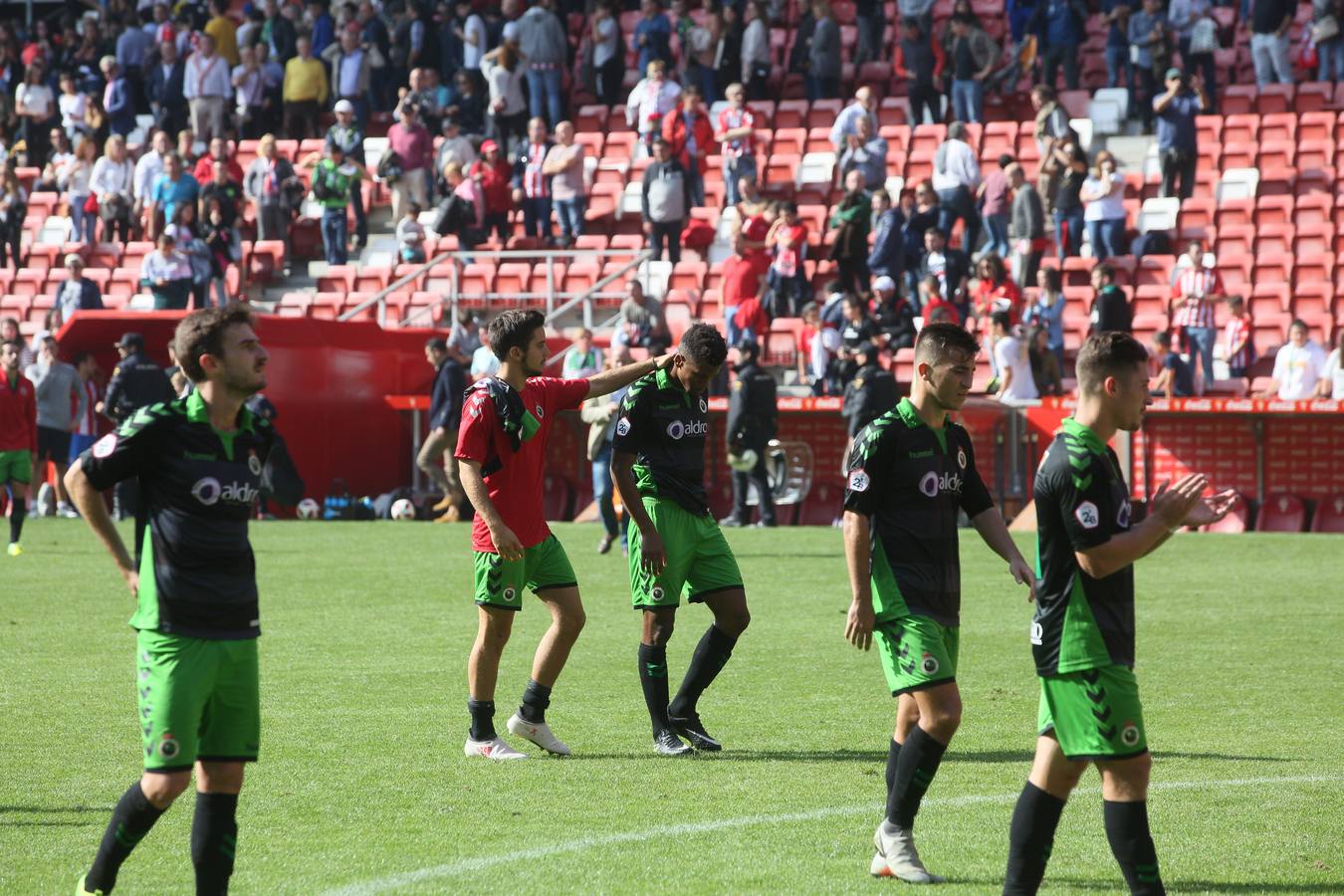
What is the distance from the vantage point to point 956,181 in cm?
2481

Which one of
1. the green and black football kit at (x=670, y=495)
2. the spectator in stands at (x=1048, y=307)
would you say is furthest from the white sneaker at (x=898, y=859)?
the spectator in stands at (x=1048, y=307)

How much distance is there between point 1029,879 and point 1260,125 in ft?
74.7

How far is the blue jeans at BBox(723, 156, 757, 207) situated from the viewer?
2647 centimetres

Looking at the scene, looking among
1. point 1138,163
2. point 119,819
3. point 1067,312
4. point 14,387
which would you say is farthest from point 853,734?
point 1138,163

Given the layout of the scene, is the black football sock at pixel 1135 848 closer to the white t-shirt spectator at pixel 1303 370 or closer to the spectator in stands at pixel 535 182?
→ the white t-shirt spectator at pixel 1303 370

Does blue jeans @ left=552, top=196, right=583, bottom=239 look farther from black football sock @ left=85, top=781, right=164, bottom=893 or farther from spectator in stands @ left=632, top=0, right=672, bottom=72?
black football sock @ left=85, top=781, right=164, bottom=893

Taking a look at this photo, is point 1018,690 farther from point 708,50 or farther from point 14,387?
point 708,50

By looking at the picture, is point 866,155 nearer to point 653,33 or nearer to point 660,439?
point 653,33

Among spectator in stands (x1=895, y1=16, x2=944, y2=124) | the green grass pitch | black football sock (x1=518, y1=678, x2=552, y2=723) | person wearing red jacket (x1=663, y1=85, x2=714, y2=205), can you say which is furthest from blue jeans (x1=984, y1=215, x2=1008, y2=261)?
black football sock (x1=518, y1=678, x2=552, y2=723)

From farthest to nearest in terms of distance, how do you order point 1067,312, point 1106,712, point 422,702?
point 1067,312 < point 422,702 < point 1106,712

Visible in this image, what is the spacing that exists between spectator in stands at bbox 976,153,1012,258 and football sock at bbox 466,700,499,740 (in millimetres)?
17228

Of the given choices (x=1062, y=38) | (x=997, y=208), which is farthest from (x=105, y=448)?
(x=1062, y=38)

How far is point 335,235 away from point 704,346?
69.7 ft

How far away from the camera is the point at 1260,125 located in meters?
Result: 26.1
